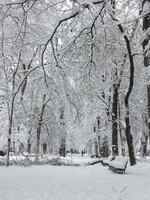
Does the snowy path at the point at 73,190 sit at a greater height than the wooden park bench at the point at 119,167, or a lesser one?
lesser

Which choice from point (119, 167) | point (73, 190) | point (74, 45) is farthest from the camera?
point (119, 167)

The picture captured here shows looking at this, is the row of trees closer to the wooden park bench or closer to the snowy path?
the wooden park bench

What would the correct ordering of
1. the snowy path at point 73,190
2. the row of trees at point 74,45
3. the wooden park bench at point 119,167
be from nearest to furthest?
1. the snowy path at point 73,190
2. the row of trees at point 74,45
3. the wooden park bench at point 119,167

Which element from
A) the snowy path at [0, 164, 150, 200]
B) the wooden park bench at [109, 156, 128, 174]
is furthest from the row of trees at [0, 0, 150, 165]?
the snowy path at [0, 164, 150, 200]

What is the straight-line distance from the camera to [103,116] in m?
25.6

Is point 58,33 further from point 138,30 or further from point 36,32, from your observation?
point 138,30

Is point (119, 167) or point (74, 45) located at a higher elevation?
point (74, 45)

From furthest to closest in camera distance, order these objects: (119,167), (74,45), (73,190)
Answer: (119,167), (74,45), (73,190)

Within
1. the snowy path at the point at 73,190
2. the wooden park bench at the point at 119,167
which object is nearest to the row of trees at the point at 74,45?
the wooden park bench at the point at 119,167

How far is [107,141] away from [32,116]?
658cm

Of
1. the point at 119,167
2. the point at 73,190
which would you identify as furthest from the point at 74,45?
the point at 119,167

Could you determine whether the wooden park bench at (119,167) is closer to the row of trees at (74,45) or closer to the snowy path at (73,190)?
the row of trees at (74,45)

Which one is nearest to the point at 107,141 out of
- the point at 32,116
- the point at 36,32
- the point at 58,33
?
the point at 32,116

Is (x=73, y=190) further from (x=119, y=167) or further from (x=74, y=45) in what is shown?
(x=119, y=167)
